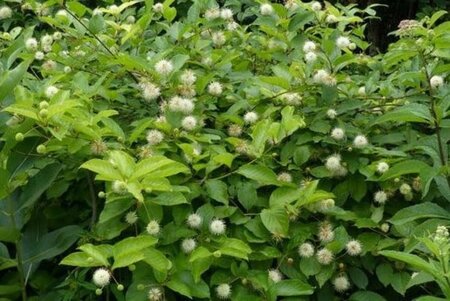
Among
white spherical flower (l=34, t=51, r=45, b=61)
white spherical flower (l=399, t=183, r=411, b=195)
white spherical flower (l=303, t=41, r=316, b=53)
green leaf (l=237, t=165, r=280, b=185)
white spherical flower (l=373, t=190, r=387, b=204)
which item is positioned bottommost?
white spherical flower (l=373, t=190, r=387, b=204)

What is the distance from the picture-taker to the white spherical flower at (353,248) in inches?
66.5

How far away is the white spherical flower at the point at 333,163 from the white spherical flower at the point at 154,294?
60cm

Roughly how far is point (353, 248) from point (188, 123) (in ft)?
1.86

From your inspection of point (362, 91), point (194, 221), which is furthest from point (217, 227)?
point (362, 91)

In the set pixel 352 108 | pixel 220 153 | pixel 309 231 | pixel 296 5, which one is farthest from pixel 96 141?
pixel 296 5

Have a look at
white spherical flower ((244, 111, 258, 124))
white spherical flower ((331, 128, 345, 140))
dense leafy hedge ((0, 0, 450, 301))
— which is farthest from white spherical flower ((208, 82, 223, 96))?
white spherical flower ((331, 128, 345, 140))

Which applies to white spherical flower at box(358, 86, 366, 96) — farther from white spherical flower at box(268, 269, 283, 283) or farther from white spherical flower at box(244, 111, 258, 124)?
white spherical flower at box(268, 269, 283, 283)

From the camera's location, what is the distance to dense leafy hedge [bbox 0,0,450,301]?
156cm

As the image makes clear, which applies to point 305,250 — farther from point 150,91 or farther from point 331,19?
point 331,19

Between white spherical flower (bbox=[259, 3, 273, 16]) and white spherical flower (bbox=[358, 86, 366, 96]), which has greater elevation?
white spherical flower (bbox=[259, 3, 273, 16])

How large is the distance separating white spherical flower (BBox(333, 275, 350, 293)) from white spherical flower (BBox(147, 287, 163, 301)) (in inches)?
18.9

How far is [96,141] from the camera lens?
5.38 feet

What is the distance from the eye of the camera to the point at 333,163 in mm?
1790

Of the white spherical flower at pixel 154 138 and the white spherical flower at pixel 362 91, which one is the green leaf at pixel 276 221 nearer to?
the white spherical flower at pixel 154 138
